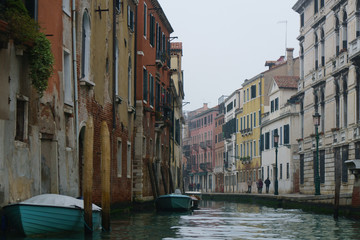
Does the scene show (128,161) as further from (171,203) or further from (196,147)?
(196,147)

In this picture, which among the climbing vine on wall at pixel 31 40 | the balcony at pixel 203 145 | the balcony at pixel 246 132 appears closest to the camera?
the climbing vine on wall at pixel 31 40

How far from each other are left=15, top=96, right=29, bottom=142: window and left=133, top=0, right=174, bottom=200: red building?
1500 centimetres

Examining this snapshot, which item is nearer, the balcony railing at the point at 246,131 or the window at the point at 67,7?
the window at the point at 67,7

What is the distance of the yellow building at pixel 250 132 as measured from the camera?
222 feet

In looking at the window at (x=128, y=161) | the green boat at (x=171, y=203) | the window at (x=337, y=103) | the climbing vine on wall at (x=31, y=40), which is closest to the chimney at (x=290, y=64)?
the window at (x=337, y=103)

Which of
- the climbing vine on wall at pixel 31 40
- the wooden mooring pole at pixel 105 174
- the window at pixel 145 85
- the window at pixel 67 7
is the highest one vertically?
the window at pixel 67 7

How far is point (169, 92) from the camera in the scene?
143 ft

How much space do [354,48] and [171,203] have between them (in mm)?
12499

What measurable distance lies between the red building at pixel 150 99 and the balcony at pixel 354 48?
9408mm

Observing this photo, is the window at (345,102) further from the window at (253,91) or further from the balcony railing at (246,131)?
the balcony railing at (246,131)

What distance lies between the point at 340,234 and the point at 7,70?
9.51 metres

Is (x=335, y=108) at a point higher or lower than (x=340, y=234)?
higher

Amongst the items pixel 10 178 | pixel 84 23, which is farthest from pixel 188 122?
pixel 10 178

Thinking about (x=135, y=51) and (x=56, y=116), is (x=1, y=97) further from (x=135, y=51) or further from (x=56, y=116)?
(x=135, y=51)
